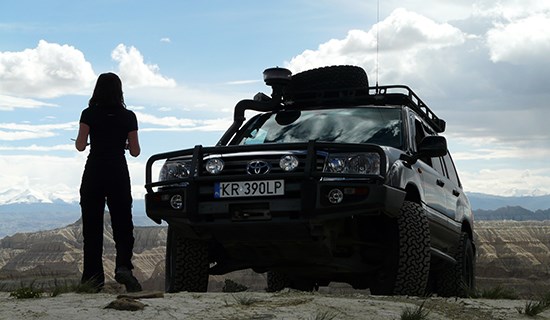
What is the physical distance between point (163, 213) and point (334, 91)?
8.88ft

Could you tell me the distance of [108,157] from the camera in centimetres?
752

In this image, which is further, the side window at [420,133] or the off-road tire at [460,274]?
the off-road tire at [460,274]

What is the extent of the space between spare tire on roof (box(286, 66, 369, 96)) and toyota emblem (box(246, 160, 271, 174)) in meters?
2.45

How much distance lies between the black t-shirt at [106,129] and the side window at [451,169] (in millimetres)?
4467

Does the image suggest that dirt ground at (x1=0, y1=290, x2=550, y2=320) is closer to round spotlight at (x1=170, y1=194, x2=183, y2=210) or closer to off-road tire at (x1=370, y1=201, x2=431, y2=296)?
off-road tire at (x1=370, y1=201, x2=431, y2=296)

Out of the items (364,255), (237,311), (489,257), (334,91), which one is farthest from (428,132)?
(489,257)

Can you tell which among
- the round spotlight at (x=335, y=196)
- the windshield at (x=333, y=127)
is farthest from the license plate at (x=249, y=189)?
the windshield at (x=333, y=127)

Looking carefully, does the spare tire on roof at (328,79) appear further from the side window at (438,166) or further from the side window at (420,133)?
the side window at (438,166)

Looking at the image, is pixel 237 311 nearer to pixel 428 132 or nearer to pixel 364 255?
pixel 364 255

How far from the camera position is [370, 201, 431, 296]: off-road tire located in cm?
716

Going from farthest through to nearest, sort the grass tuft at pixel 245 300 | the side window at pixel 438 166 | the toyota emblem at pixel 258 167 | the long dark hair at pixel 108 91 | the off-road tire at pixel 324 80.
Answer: the side window at pixel 438 166 → the off-road tire at pixel 324 80 → the long dark hair at pixel 108 91 → the toyota emblem at pixel 258 167 → the grass tuft at pixel 245 300

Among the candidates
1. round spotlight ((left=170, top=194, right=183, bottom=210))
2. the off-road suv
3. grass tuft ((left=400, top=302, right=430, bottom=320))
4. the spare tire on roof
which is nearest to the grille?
the off-road suv

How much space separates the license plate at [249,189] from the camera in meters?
6.79

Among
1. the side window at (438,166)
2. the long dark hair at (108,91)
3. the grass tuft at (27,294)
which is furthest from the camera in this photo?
the side window at (438,166)
